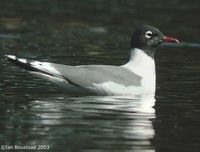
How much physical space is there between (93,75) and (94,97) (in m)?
A: 0.41

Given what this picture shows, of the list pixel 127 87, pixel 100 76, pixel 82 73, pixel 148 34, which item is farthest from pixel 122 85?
pixel 148 34

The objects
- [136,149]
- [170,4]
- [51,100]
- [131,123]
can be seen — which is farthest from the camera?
[170,4]

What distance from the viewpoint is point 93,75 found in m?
15.0

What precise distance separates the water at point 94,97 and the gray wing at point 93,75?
0.30 metres

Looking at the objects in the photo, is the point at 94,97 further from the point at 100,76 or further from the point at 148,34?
the point at 148,34

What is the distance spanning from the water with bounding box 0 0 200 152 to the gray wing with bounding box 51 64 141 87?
300 millimetres

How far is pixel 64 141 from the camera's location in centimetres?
1124

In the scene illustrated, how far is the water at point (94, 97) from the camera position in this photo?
38.0ft

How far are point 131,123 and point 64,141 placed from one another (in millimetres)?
1813

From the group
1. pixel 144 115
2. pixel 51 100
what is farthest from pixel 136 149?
pixel 51 100

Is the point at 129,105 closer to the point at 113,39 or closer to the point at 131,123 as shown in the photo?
the point at 131,123

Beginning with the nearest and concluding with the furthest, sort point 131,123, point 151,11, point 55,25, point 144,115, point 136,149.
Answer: point 136,149
point 131,123
point 144,115
point 55,25
point 151,11

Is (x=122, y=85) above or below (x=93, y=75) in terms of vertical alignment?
below

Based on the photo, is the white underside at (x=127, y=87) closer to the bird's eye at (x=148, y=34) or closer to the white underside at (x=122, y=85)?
the white underside at (x=122, y=85)
